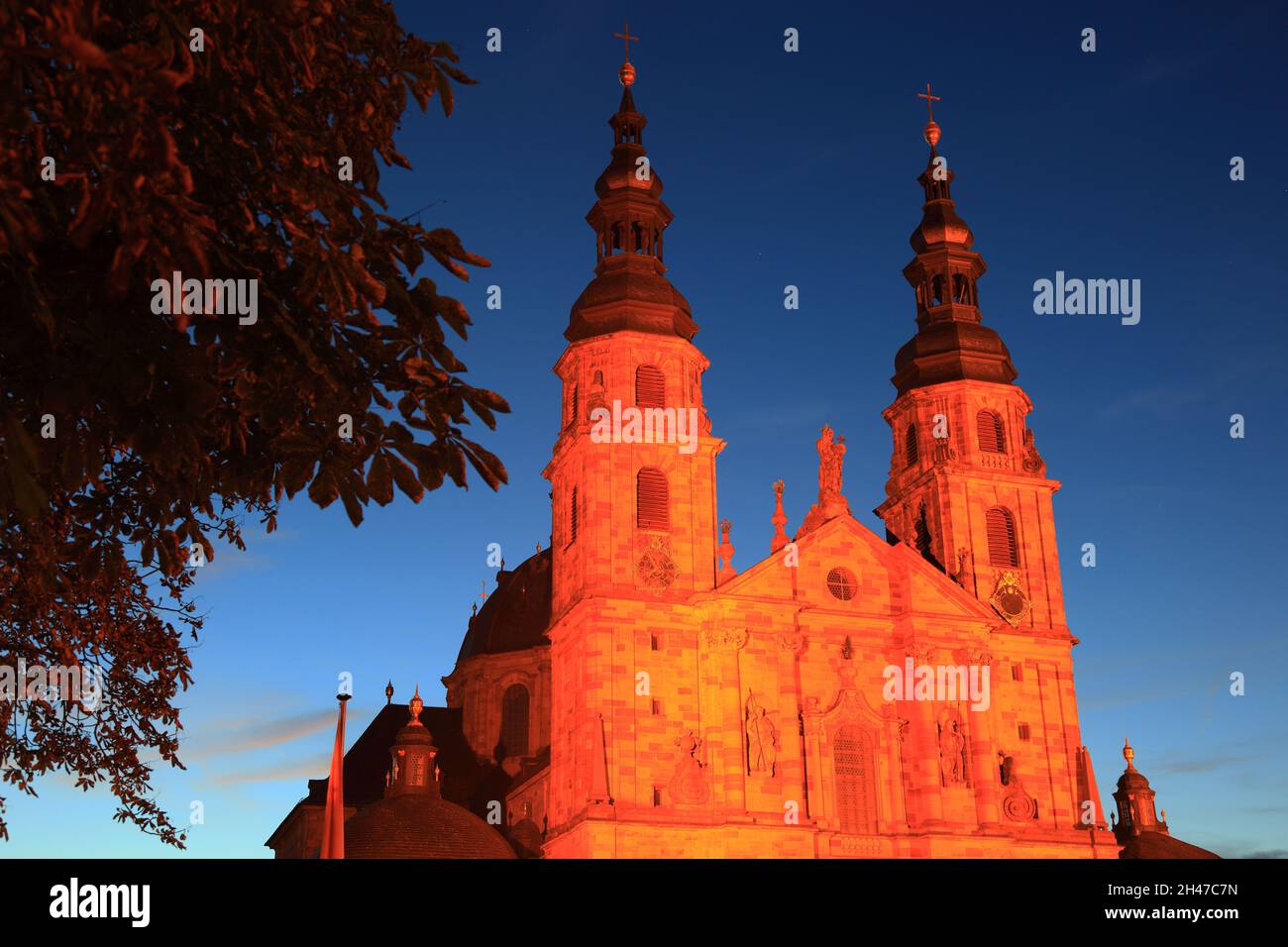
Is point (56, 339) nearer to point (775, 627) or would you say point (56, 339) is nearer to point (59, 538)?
point (59, 538)

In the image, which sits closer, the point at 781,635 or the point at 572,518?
the point at 781,635

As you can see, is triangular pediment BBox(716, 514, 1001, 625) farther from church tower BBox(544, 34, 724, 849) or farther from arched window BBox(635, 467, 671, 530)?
arched window BBox(635, 467, 671, 530)

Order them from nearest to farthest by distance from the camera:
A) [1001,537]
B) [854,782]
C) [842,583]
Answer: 1. [854,782]
2. [842,583]
3. [1001,537]

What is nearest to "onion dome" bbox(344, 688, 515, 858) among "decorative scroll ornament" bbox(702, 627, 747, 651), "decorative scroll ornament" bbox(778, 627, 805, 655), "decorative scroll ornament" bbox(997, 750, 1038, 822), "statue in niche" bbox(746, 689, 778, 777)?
"statue in niche" bbox(746, 689, 778, 777)

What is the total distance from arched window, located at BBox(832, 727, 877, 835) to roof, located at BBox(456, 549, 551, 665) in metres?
17.9

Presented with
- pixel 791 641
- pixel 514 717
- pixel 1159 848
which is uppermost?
pixel 791 641

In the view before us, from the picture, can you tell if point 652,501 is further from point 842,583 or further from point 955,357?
point 955,357

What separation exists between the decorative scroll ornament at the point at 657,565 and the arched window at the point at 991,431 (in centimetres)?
1427

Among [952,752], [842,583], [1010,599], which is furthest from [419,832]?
[1010,599]

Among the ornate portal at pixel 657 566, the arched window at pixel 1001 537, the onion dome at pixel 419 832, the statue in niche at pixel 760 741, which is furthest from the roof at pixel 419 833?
the arched window at pixel 1001 537

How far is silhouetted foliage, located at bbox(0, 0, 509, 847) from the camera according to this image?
288 inches

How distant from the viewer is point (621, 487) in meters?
44.8

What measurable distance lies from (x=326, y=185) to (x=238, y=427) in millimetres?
1907

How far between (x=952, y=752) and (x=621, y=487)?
45.8ft
